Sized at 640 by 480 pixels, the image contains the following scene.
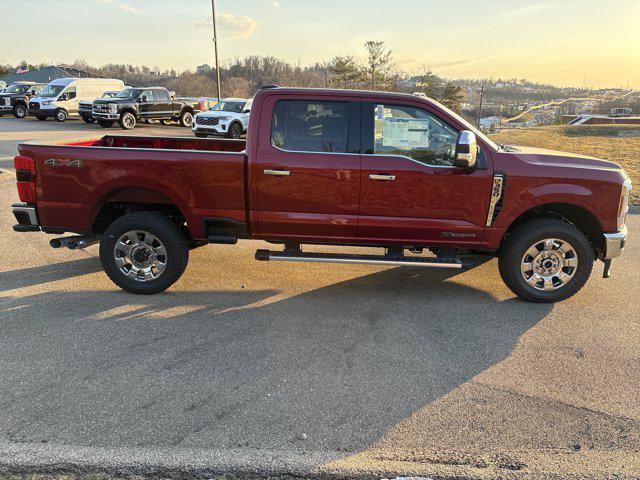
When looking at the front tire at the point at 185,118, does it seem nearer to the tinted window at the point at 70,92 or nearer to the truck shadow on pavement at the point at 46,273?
the tinted window at the point at 70,92

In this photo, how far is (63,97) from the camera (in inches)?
1027

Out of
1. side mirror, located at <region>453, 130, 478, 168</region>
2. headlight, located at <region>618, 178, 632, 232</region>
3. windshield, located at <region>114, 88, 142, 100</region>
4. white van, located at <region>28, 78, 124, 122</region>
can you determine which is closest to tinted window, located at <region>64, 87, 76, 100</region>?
white van, located at <region>28, 78, 124, 122</region>

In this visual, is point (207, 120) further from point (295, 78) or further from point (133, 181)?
point (295, 78)

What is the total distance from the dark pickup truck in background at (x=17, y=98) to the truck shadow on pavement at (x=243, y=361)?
98.0 ft

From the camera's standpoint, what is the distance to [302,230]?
4855 millimetres

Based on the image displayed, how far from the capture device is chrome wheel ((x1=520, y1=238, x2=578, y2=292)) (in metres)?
4.75

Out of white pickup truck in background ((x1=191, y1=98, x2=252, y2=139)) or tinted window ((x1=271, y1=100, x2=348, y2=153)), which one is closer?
tinted window ((x1=271, y1=100, x2=348, y2=153))

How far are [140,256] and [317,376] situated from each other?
2505 mm

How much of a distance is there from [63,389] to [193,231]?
2.05 metres

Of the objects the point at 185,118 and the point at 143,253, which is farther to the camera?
the point at 185,118

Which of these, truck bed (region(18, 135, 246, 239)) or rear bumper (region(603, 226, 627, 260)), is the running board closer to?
truck bed (region(18, 135, 246, 239))

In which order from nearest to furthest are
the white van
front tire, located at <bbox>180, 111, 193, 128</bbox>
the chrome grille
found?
1. the chrome grille
2. front tire, located at <bbox>180, 111, 193, 128</bbox>
3. the white van

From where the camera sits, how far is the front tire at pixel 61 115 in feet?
85.0

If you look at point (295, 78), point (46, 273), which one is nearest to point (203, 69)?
point (295, 78)
